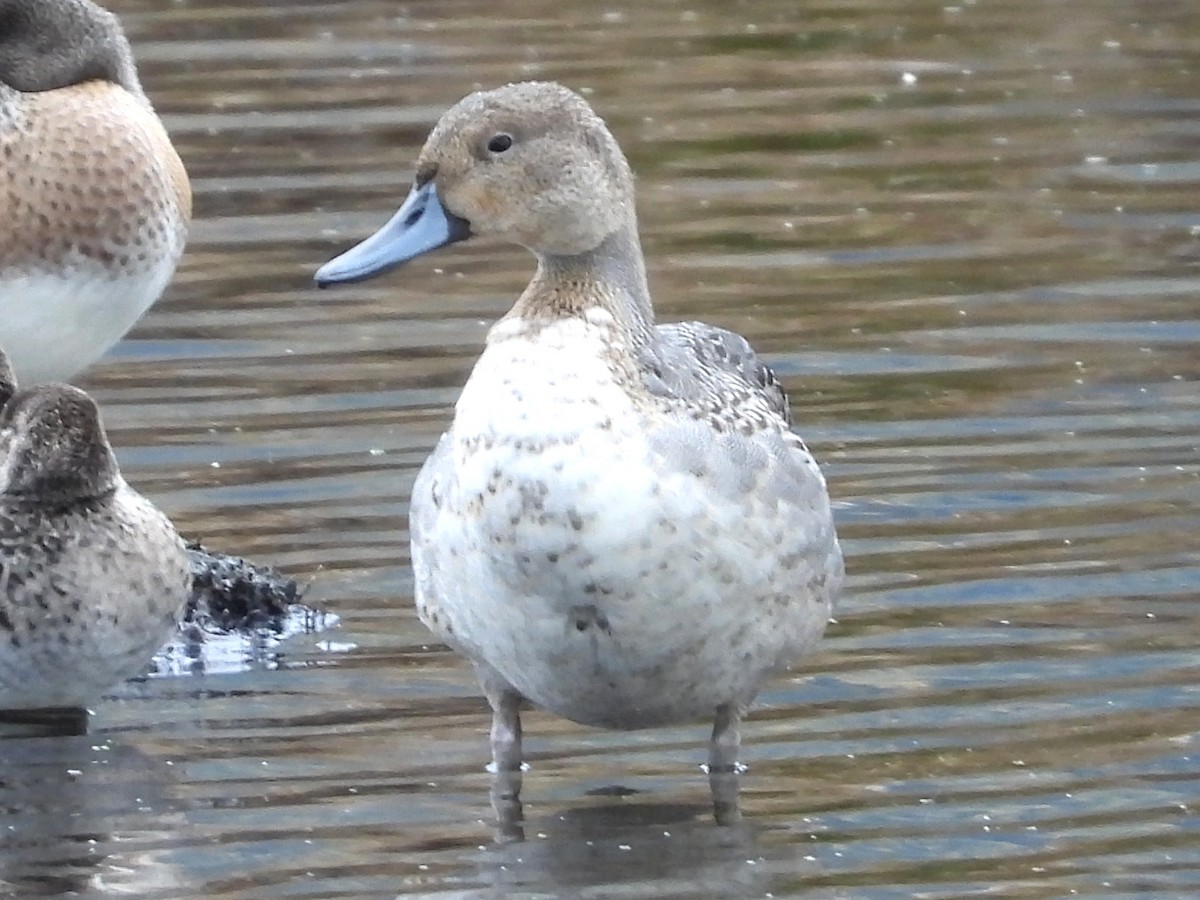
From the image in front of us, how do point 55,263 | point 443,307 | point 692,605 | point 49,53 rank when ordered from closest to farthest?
1. point 692,605
2. point 55,263
3. point 49,53
4. point 443,307

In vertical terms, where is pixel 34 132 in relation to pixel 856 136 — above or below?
above

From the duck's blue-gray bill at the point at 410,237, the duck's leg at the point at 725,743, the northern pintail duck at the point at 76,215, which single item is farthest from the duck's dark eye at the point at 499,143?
the northern pintail duck at the point at 76,215

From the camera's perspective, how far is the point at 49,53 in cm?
723

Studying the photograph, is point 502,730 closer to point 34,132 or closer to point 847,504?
point 847,504

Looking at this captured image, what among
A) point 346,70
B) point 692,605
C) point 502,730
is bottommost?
point 346,70

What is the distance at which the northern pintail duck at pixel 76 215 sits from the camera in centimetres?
671

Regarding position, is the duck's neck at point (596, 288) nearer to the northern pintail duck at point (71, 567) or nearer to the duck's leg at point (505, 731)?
the duck's leg at point (505, 731)

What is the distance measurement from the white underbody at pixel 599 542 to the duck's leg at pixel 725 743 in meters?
0.14

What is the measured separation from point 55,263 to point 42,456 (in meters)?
1.07

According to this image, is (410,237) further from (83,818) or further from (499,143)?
(83,818)

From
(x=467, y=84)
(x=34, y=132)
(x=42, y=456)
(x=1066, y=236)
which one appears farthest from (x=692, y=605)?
(x=467, y=84)

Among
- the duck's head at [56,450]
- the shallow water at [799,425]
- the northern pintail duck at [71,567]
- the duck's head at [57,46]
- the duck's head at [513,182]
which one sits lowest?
the shallow water at [799,425]

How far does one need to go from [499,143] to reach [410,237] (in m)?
0.22

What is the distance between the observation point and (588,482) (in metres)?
4.90
